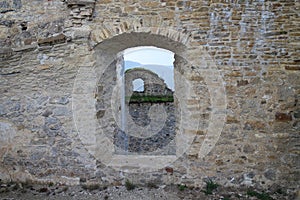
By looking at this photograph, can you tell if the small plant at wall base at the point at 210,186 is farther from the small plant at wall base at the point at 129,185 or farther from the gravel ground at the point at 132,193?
the small plant at wall base at the point at 129,185

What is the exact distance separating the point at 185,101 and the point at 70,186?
6.56 ft

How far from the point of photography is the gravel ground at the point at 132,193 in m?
3.39

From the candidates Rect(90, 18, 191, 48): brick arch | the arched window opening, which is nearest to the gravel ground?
Rect(90, 18, 191, 48): brick arch

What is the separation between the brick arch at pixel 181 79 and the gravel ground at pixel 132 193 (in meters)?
0.38

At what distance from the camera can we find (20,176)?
3809mm

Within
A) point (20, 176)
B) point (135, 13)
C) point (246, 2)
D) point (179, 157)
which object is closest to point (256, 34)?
point (246, 2)

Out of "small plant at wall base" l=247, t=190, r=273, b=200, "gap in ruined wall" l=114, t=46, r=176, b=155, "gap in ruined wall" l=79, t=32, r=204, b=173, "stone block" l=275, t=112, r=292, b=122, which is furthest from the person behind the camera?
"gap in ruined wall" l=114, t=46, r=176, b=155

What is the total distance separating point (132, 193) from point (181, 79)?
171 cm

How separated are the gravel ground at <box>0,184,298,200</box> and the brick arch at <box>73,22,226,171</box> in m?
0.38

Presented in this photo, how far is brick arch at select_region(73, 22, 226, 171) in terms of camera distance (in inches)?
137

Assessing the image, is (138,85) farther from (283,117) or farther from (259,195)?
(259,195)

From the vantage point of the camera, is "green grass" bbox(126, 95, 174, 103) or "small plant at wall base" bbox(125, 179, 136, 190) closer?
"small plant at wall base" bbox(125, 179, 136, 190)

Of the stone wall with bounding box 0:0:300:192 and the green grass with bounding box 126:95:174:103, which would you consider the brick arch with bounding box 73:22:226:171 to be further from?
the green grass with bounding box 126:95:174:103

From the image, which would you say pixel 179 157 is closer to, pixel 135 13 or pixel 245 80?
pixel 245 80
